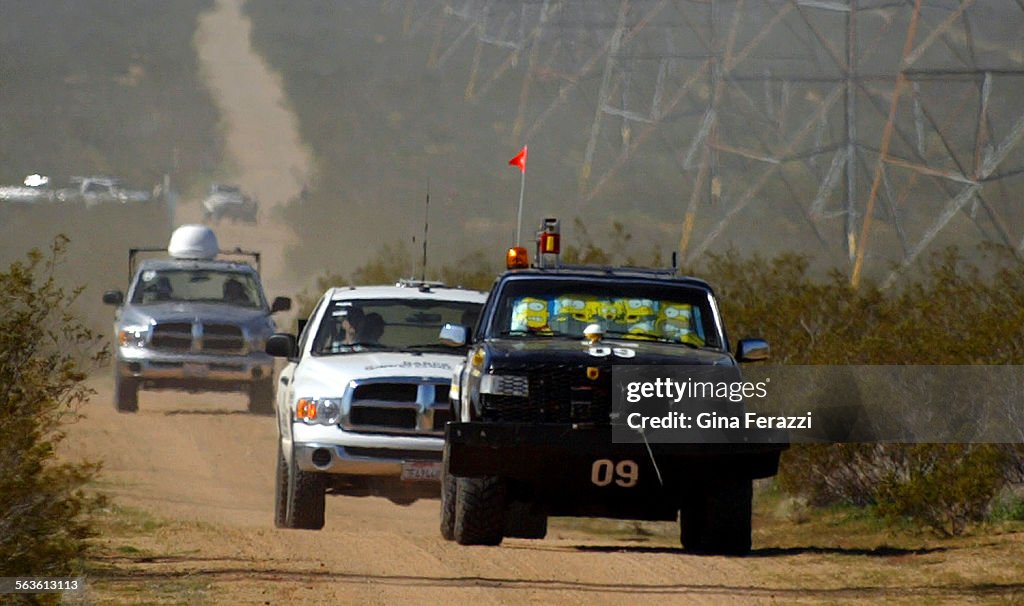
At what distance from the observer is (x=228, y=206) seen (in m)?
70.4

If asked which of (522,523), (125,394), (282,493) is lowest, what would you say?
(125,394)

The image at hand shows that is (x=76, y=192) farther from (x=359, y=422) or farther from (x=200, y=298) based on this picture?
(x=359, y=422)

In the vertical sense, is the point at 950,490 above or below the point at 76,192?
above

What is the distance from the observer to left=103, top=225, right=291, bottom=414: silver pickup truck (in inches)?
1123

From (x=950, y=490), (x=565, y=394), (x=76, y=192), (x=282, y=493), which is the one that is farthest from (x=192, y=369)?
(x=76, y=192)

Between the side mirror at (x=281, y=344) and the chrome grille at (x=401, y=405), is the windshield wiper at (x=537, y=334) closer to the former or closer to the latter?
the chrome grille at (x=401, y=405)

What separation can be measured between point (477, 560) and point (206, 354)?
14.5 metres

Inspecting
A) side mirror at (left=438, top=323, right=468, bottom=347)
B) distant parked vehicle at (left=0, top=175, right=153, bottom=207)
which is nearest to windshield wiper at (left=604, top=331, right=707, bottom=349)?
side mirror at (left=438, top=323, right=468, bottom=347)

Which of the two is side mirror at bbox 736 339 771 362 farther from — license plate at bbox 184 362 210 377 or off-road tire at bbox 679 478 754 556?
license plate at bbox 184 362 210 377

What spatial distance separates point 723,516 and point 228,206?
56.7m

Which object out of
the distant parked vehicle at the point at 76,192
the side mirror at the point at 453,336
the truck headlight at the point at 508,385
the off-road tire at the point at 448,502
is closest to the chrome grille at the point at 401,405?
the off-road tire at the point at 448,502

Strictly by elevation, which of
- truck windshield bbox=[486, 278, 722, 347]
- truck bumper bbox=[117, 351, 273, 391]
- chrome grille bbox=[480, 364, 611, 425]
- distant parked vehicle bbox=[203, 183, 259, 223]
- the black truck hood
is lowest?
distant parked vehicle bbox=[203, 183, 259, 223]

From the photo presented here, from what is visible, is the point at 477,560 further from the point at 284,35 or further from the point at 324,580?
the point at 284,35

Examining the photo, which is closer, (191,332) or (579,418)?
(579,418)
